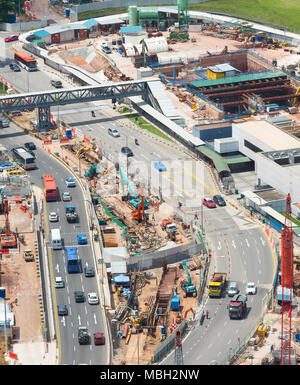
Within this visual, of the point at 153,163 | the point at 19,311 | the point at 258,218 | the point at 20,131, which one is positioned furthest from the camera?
the point at 20,131

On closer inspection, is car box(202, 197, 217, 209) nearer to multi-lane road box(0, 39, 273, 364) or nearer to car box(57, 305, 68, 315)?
multi-lane road box(0, 39, 273, 364)

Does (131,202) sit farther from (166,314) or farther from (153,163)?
(166,314)

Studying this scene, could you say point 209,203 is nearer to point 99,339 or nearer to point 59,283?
point 59,283

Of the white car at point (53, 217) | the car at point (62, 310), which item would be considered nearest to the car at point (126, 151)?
the white car at point (53, 217)

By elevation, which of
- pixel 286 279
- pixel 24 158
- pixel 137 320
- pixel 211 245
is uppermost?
pixel 286 279

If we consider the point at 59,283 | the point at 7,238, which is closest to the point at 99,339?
the point at 59,283
